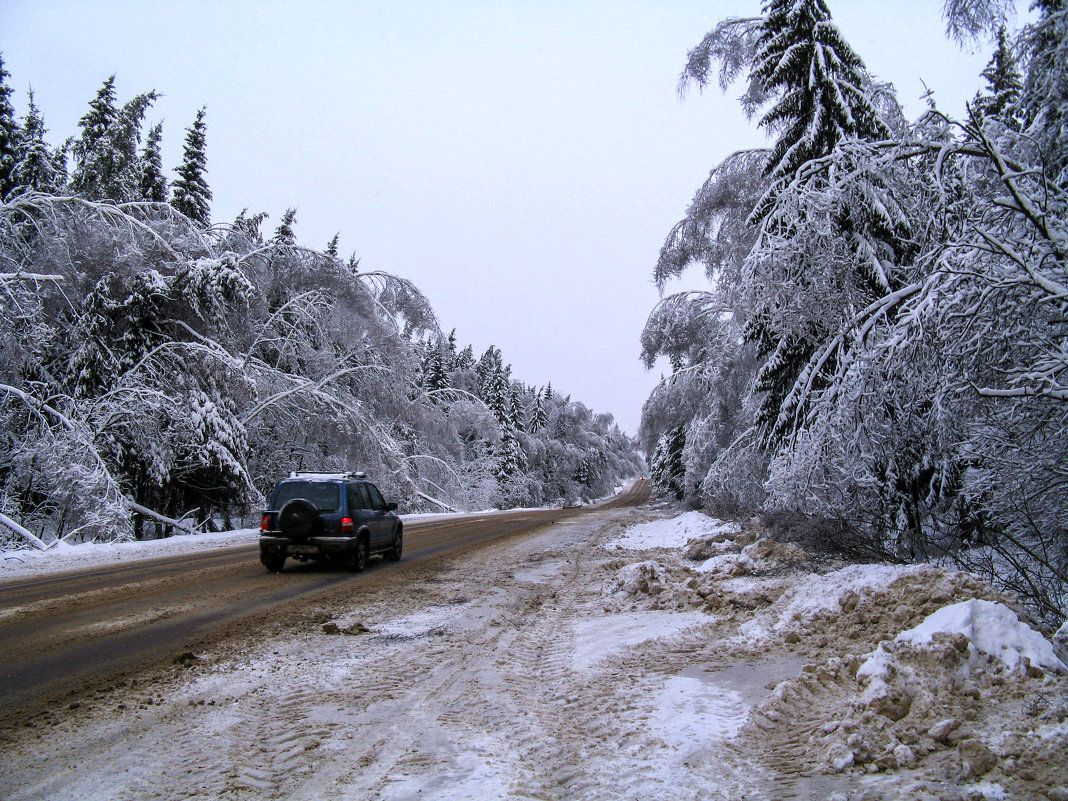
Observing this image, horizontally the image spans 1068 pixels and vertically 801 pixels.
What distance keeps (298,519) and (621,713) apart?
8057mm

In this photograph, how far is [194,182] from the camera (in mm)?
35062

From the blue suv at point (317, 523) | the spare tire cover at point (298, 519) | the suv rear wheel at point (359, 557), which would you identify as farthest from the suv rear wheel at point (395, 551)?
the spare tire cover at point (298, 519)

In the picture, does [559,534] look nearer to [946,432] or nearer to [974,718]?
[946,432]

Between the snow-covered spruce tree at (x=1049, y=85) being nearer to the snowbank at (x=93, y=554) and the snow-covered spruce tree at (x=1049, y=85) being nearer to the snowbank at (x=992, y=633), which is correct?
the snowbank at (x=992, y=633)

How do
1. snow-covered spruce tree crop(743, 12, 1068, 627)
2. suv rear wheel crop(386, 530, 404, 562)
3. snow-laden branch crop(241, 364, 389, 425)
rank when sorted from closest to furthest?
snow-covered spruce tree crop(743, 12, 1068, 627)
suv rear wheel crop(386, 530, 404, 562)
snow-laden branch crop(241, 364, 389, 425)

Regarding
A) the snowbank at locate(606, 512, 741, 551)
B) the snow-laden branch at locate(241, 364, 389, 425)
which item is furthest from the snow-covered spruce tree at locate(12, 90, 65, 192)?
the snowbank at locate(606, 512, 741, 551)

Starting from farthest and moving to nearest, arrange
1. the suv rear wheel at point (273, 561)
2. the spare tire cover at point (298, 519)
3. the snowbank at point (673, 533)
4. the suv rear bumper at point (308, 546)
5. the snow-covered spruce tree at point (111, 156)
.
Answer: the snow-covered spruce tree at point (111, 156) → the snowbank at point (673, 533) → the suv rear wheel at point (273, 561) → the suv rear bumper at point (308, 546) → the spare tire cover at point (298, 519)

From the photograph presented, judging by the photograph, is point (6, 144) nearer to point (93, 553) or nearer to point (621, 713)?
point (93, 553)

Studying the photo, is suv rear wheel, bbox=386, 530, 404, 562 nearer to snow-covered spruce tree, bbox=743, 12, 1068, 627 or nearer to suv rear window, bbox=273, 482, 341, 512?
suv rear window, bbox=273, 482, 341, 512

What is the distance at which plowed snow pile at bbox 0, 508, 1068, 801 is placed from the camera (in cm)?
347

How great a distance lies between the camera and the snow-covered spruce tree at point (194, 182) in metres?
Answer: 34.2

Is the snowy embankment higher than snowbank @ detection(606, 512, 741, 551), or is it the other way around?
the snowy embankment

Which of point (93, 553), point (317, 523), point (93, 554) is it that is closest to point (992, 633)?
point (317, 523)

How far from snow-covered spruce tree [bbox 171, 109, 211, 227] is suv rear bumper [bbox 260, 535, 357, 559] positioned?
2833 cm
